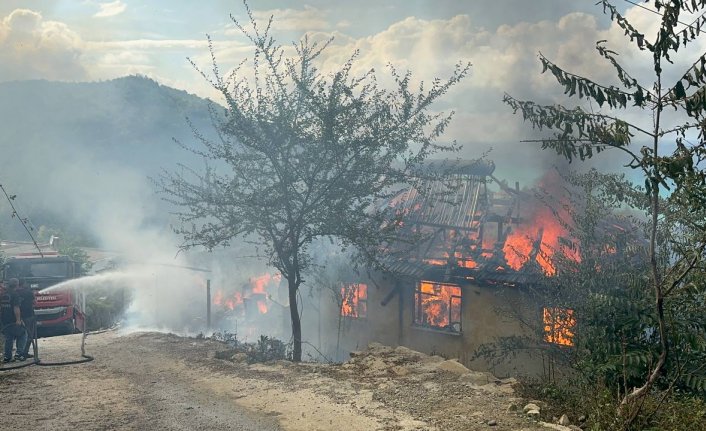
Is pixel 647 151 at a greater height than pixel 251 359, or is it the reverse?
pixel 647 151

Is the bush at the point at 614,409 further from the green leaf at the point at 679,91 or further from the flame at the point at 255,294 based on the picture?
the flame at the point at 255,294

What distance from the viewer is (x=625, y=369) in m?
6.61

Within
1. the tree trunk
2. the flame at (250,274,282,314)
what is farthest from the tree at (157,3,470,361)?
the flame at (250,274,282,314)

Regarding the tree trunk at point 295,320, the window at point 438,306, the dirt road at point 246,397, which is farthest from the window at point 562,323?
the tree trunk at point 295,320

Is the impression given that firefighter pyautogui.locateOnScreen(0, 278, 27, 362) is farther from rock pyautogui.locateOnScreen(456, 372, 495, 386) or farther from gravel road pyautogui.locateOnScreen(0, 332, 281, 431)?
rock pyautogui.locateOnScreen(456, 372, 495, 386)

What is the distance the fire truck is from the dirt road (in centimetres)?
430

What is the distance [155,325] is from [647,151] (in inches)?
756

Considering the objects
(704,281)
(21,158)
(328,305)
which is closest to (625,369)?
(704,281)

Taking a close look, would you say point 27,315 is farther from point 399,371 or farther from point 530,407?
point 530,407

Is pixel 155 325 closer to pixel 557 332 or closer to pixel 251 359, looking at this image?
pixel 251 359

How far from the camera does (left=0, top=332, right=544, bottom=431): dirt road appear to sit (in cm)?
713

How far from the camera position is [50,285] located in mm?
15484

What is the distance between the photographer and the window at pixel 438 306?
1680 centimetres

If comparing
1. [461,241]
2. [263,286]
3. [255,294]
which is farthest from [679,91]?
[263,286]
